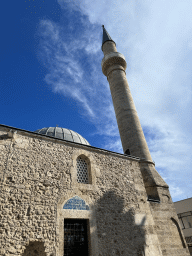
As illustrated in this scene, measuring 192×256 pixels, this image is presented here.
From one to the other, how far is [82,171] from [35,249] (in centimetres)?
233

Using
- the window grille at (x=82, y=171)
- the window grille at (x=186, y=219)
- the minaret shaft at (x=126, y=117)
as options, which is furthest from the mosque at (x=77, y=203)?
the window grille at (x=186, y=219)

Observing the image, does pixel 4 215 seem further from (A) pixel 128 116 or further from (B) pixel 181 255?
(A) pixel 128 116

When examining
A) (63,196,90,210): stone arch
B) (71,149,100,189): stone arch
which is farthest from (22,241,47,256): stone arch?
(71,149,100,189): stone arch

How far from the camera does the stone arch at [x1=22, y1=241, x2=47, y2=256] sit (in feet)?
12.1

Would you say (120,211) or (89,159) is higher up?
(89,159)

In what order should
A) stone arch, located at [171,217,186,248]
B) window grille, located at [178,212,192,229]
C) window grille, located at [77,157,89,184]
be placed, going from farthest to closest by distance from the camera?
window grille, located at [178,212,192,229] < stone arch, located at [171,217,186,248] < window grille, located at [77,157,89,184]

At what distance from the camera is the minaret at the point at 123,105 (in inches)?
318

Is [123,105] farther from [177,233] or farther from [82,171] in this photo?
[177,233]

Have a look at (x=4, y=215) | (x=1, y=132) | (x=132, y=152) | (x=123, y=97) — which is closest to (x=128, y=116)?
(x=123, y=97)

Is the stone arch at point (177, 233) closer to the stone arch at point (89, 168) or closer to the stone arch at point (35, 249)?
the stone arch at point (89, 168)

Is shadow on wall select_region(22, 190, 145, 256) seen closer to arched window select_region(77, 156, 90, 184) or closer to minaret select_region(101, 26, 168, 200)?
arched window select_region(77, 156, 90, 184)

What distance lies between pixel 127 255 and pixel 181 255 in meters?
2.23

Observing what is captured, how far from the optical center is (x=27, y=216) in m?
3.92

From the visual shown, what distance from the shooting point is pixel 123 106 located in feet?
30.1
